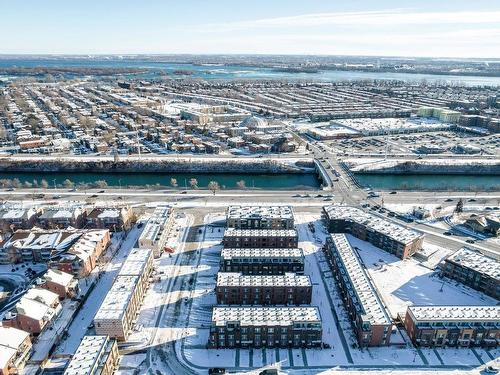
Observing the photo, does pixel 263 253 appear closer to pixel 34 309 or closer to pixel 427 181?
pixel 34 309

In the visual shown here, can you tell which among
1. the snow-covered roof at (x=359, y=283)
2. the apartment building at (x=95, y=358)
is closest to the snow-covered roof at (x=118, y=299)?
the apartment building at (x=95, y=358)

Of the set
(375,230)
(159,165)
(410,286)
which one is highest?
(375,230)

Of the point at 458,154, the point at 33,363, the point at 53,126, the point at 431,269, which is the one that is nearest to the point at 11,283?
the point at 33,363

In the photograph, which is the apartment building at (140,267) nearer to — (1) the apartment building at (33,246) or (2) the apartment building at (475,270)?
(1) the apartment building at (33,246)

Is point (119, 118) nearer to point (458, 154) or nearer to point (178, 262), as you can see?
point (178, 262)

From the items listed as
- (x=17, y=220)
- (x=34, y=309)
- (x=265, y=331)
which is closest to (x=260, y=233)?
(x=265, y=331)

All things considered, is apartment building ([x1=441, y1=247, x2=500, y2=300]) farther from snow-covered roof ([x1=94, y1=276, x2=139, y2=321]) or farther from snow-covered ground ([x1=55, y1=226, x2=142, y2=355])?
snow-covered ground ([x1=55, y1=226, x2=142, y2=355])
